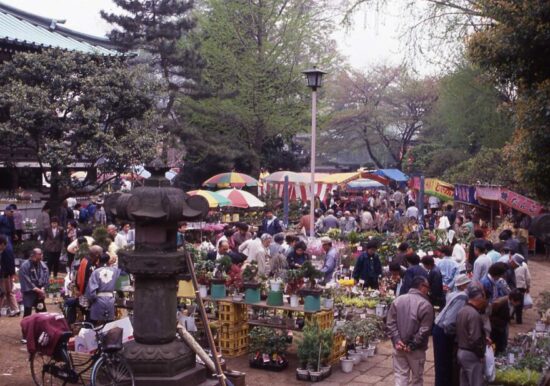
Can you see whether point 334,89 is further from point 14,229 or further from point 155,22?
point 14,229

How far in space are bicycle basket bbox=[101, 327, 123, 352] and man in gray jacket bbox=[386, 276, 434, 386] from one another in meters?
3.09

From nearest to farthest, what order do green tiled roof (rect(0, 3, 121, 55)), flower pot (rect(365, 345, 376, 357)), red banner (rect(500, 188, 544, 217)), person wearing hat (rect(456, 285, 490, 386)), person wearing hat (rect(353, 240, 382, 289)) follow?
1. person wearing hat (rect(456, 285, 490, 386))
2. flower pot (rect(365, 345, 376, 357))
3. person wearing hat (rect(353, 240, 382, 289))
4. green tiled roof (rect(0, 3, 121, 55))
5. red banner (rect(500, 188, 544, 217))

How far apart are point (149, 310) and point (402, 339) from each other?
2886mm

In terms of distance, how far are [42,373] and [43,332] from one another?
2.27ft

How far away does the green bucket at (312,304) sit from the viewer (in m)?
9.87

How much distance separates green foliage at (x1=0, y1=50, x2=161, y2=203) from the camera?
18188 mm

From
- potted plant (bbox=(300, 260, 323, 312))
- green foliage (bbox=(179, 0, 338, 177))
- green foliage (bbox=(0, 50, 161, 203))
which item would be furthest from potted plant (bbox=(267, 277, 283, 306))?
green foliage (bbox=(179, 0, 338, 177))

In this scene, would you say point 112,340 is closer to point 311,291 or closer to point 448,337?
point 311,291

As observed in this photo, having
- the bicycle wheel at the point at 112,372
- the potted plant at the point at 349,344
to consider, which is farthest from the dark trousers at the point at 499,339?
the bicycle wheel at the point at 112,372

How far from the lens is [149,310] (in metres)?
7.51

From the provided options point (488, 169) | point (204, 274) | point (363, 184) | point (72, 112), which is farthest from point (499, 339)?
point (363, 184)

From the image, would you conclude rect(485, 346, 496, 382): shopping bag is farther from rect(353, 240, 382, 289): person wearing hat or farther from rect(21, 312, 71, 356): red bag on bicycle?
rect(353, 240, 382, 289): person wearing hat

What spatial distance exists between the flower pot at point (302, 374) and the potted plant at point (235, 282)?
A: 1620 mm

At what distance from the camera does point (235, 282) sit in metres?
10.9
